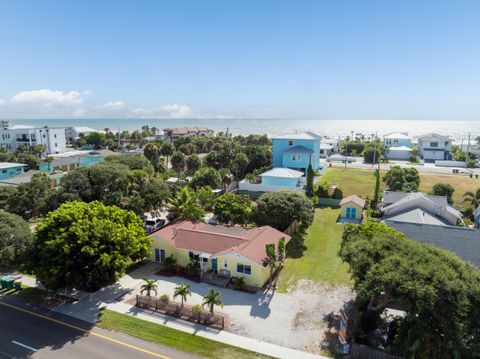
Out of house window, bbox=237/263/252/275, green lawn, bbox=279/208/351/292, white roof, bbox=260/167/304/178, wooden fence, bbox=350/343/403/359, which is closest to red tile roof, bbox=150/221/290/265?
house window, bbox=237/263/252/275

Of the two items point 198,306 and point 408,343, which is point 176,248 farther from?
point 408,343

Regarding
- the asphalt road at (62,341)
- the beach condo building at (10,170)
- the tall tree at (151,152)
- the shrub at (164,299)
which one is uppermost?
the tall tree at (151,152)

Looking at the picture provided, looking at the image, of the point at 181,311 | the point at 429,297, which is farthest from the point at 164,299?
the point at 429,297

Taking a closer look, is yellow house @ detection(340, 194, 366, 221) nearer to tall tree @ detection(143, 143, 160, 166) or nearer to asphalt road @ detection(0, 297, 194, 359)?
asphalt road @ detection(0, 297, 194, 359)

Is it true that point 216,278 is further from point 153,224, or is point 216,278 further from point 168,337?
point 153,224

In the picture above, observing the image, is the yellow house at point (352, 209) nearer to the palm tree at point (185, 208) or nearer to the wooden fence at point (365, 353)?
the palm tree at point (185, 208)

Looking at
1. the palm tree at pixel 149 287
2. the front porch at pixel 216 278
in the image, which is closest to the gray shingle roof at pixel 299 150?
the front porch at pixel 216 278
